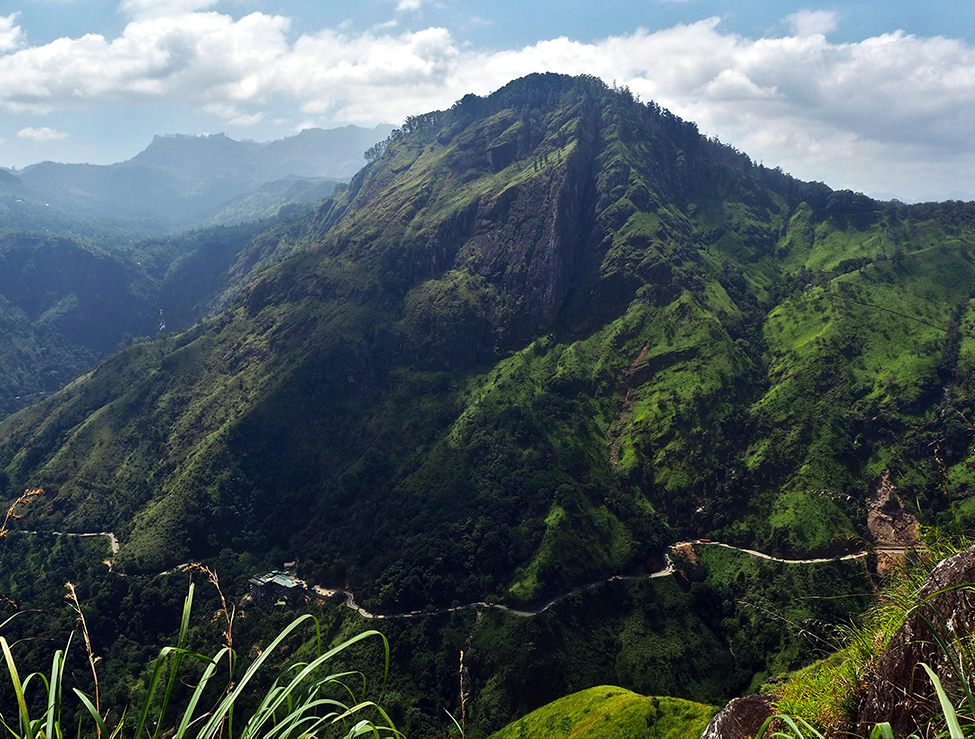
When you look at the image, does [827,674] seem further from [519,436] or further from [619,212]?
[619,212]

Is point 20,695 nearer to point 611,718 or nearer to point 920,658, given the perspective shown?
point 920,658

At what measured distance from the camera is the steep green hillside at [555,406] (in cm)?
9762

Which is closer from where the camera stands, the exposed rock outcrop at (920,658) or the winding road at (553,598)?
the exposed rock outcrop at (920,658)

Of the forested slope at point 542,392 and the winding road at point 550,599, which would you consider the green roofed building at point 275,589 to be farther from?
the forested slope at point 542,392

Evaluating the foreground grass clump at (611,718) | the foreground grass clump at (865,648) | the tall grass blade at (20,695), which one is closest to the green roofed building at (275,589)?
the foreground grass clump at (611,718)

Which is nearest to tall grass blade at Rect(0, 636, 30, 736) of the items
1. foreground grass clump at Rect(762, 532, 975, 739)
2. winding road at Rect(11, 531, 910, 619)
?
foreground grass clump at Rect(762, 532, 975, 739)

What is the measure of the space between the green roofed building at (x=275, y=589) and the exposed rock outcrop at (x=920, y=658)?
110 metres

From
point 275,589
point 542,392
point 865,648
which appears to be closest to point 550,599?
point 275,589

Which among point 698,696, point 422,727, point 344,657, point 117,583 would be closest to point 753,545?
point 698,696

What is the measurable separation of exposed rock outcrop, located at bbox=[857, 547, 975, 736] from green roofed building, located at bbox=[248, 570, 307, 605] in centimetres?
11015

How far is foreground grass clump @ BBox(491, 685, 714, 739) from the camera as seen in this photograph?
5609cm

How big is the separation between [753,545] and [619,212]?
112206 millimetres

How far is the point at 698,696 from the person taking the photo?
78.9 meters

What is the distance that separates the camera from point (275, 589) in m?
103
